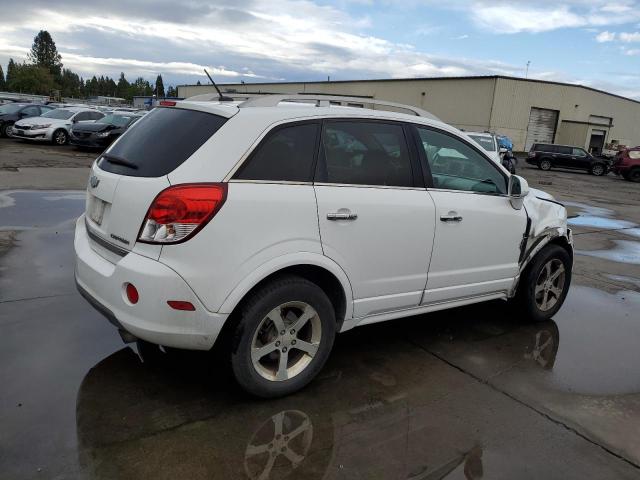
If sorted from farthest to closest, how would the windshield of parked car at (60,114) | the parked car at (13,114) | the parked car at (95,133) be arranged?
1. the parked car at (13,114)
2. the windshield of parked car at (60,114)
3. the parked car at (95,133)

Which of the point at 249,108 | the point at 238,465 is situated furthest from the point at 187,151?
the point at 238,465

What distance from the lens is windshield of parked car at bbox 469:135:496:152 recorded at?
1723 cm

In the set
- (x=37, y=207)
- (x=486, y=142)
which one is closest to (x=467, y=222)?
(x=37, y=207)

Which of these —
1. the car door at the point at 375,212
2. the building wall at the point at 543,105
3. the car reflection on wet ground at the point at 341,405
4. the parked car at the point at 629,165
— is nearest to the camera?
the car reflection on wet ground at the point at 341,405

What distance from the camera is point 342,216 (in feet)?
11.0

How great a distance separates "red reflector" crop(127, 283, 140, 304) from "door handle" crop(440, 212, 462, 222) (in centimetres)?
213

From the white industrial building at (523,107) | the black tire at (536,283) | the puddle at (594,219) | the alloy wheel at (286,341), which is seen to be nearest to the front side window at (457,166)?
the black tire at (536,283)

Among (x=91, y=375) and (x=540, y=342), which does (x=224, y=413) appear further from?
(x=540, y=342)

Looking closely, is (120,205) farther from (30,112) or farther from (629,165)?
(629,165)

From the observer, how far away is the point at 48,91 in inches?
3947

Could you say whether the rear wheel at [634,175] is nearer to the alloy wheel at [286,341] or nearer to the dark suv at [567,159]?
the dark suv at [567,159]

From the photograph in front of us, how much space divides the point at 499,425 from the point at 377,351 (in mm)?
1159

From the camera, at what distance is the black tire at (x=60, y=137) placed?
21.4 m

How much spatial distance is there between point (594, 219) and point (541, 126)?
35.2 meters
